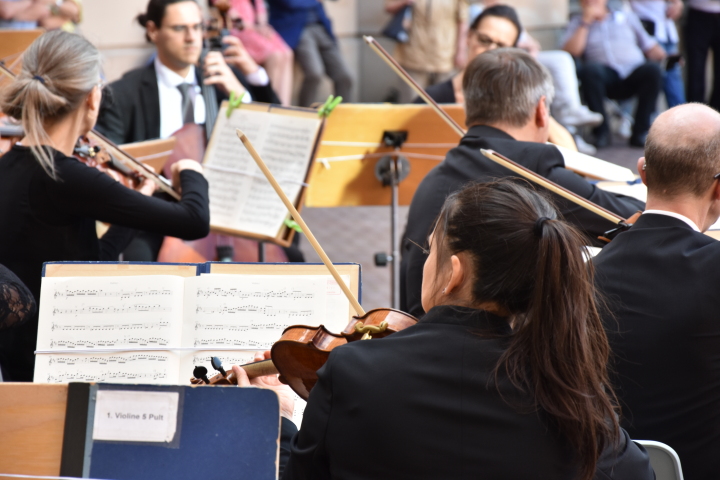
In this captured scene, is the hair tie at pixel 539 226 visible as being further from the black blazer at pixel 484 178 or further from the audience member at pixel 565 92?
→ the audience member at pixel 565 92

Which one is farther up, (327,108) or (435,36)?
(435,36)

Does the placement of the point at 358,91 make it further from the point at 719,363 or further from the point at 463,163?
the point at 719,363

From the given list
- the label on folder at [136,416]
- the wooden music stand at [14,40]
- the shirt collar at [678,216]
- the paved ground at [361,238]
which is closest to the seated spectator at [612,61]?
the paved ground at [361,238]

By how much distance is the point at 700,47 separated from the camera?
7.50 meters

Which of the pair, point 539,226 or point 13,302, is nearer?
point 539,226

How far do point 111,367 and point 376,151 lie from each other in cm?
173

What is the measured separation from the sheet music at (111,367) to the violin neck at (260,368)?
199 millimetres

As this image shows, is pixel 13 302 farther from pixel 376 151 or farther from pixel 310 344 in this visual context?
pixel 376 151

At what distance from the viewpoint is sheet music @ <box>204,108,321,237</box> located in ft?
8.97

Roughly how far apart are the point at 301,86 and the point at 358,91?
1275 millimetres

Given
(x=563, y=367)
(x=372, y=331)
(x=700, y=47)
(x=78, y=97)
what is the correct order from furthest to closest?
(x=700, y=47) < (x=78, y=97) < (x=372, y=331) < (x=563, y=367)

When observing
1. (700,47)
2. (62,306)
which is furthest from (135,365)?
(700,47)

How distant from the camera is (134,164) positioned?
2537 millimetres

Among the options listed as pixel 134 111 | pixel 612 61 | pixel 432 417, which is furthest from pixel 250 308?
pixel 612 61
